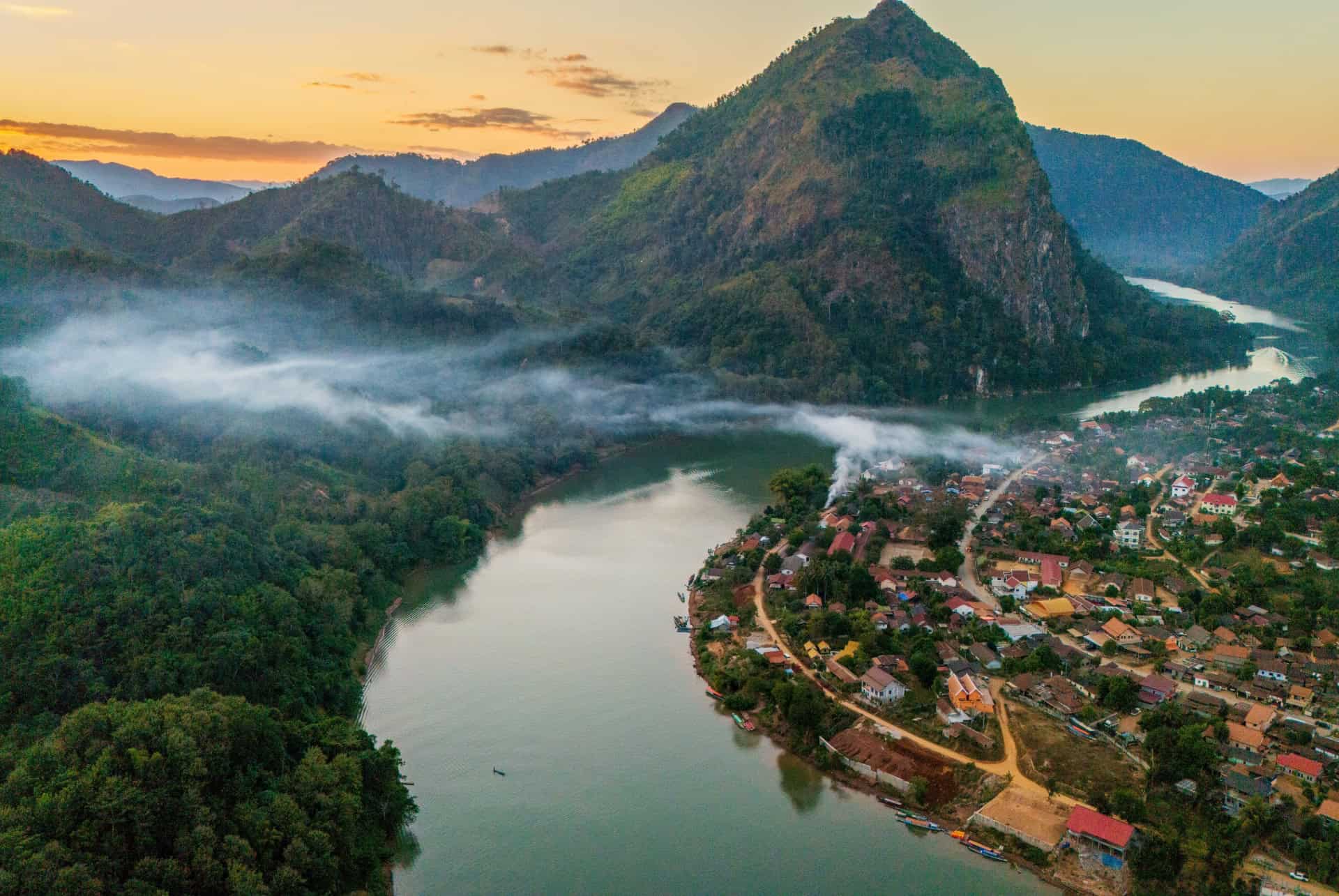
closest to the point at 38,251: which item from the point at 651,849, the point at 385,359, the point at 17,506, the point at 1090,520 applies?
the point at 385,359

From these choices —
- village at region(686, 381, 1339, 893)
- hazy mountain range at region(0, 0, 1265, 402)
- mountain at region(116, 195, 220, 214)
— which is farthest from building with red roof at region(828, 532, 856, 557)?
mountain at region(116, 195, 220, 214)

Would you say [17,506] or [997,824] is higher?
[17,506]

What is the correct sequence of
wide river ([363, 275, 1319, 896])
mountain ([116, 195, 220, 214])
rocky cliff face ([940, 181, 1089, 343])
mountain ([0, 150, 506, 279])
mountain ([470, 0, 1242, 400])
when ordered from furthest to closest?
1. mountain ([116, 195, 220, 214])
2. rocky cliff face ([940, 181, 1089, 343])
3. mountain ([470, 0, 1242, 400])
4. mountain ([0, 150, 506, 279])
5. wide river ([363, 275, 1319, 896])

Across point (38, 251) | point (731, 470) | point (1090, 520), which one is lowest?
point (731, 470)

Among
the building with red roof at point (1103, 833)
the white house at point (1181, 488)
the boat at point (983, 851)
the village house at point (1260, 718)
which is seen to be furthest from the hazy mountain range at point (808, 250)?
the building with red roof at point (1103, 833)

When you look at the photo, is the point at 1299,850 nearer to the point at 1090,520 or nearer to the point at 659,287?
the point at 1090,520

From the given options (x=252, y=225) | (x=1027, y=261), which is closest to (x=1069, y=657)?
(x=1027, y=261)

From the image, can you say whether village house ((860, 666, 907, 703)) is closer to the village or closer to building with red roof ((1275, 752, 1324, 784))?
the village

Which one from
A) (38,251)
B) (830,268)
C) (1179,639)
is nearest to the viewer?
(1179,639)
